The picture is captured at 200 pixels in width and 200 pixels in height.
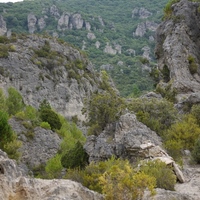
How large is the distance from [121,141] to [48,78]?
3658cm

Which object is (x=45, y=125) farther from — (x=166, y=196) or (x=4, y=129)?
(x=166, y=196)

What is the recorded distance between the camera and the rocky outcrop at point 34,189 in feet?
25.8

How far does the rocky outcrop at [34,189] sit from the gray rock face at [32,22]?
114595 millimetres

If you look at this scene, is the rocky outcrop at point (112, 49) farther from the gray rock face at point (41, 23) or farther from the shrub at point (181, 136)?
the shrub at point (181, 136)

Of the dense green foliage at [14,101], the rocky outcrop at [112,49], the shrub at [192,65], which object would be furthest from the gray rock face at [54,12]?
the shrub at [192,65]

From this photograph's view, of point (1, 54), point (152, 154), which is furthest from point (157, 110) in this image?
point (1, 54)

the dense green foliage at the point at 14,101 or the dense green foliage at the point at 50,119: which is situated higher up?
the dense green foliage at the point at 14,101

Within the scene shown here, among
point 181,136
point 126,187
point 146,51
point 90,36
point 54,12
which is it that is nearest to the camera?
point 126,187

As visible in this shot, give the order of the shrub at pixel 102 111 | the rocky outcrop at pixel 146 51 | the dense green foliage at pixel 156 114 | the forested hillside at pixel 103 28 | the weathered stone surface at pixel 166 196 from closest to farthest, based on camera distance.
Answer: the weathered stone surface at pixel 166 196 < the shrub at pixel 102 111 < the dense green foliage at pixel 156 114 < the forested hillside at pixel 103 28 < the rocky outcrop at pixel 146 51

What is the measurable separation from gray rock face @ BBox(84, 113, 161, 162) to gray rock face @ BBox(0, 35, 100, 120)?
29.5 meters

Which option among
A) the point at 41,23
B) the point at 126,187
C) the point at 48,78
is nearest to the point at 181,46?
the point at 48,78

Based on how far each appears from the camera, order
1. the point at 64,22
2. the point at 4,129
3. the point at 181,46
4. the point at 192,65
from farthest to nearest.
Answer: the point at 64,22 → the point at 181,46 → the point at 192,65 → the point at 4,129

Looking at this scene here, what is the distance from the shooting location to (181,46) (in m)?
36.3

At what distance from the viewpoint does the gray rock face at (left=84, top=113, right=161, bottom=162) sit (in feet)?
50.3
